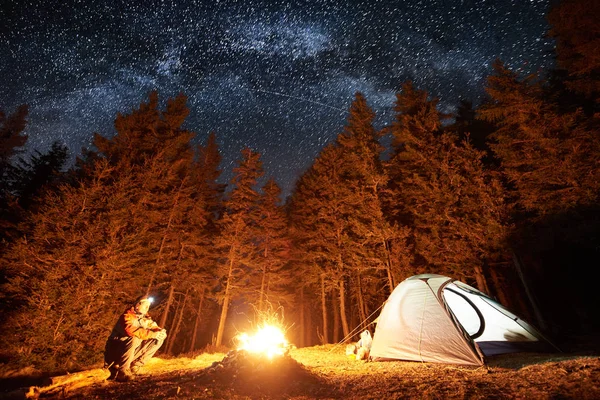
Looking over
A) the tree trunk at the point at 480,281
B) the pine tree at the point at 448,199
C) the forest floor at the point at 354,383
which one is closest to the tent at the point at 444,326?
the forest floor at the point at 354,383

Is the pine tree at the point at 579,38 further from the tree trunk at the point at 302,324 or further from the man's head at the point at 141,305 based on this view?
the tree trunk at the point at 302,324

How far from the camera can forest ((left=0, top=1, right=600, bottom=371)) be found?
30.4ft

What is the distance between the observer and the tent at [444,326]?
22.3ft

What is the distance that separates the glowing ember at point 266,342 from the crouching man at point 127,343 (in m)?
2.44

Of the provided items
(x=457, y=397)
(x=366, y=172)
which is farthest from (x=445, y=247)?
(x=457, y=397)

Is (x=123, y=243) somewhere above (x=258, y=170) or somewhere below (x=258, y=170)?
below

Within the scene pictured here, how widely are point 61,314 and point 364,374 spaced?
29.9 ft

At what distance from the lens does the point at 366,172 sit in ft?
50.6

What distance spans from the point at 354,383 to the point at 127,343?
4.80m

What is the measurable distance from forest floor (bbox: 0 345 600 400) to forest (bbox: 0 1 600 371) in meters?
3.01

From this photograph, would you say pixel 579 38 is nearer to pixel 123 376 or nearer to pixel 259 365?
pixel 259 365

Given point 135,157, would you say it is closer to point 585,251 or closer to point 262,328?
point 262,328

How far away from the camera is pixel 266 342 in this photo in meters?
7.78

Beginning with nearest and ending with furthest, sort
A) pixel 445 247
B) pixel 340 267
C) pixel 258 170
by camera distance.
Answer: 1. pixel 445 247
2. pixel 340 267
3. pixel 258 170
